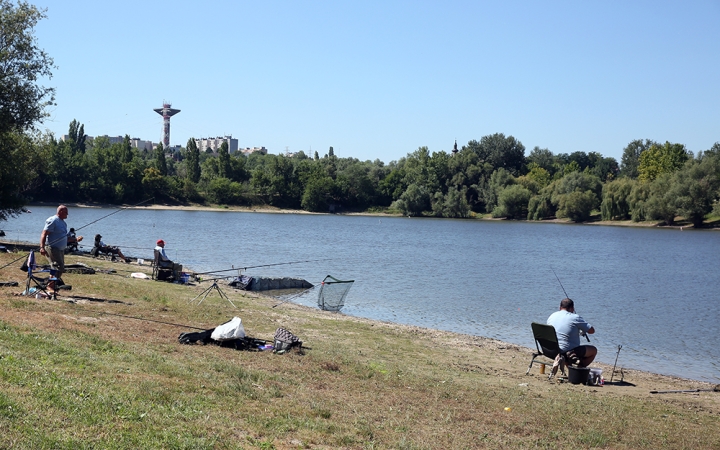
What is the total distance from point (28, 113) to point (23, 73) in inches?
64.1

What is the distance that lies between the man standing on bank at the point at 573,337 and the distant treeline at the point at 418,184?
82065mm

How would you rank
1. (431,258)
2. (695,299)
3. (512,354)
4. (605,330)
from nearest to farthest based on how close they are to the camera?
(512,354)
(605,330)
(695,299)
(431,258)

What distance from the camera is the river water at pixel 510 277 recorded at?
20359 mm

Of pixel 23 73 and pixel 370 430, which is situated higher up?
pixel 23 73

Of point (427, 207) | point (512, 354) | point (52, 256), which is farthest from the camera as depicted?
point (427, 207)

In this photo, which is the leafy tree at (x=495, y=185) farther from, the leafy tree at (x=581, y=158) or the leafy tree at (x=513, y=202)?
the leafy tree at (x=581, y=158)

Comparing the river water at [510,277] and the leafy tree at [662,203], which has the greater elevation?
the leafy tree at [662,203]


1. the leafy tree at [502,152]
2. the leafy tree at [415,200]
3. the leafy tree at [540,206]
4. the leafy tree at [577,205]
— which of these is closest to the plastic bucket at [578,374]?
the leafy tree at [577,205]

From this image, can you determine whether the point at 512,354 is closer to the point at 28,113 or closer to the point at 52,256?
the point at 52,256

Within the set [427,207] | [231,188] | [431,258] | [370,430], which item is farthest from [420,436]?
[231,188]

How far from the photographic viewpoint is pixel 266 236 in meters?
61.7

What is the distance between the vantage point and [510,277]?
36781 millimetres

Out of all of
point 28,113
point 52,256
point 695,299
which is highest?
point 28,113

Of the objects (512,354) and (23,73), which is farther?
(23,73)
